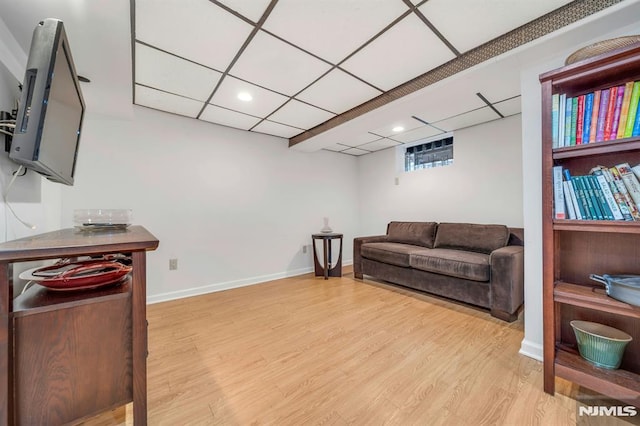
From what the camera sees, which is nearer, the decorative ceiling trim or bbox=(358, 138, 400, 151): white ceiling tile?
the decorative ceiling trim

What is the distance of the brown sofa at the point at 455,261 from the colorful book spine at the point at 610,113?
4.11 ft

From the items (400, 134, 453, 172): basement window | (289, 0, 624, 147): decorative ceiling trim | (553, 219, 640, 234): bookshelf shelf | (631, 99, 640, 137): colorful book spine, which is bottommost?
(553, 219, 640, 234): bookshelf shelf

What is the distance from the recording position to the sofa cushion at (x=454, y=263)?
7.70 feet

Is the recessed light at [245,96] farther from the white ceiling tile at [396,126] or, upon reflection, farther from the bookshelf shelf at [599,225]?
the bookshelf shelf at [599,225]

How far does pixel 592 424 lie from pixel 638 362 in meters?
0.49

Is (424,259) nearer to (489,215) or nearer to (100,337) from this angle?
(489,215)

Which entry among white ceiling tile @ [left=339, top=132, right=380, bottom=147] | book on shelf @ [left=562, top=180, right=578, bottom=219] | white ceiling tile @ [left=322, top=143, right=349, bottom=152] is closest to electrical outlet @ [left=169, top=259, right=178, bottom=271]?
white ceiling tile @ [left=339, top=132, right=380, bottom=147]

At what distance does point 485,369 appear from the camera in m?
1.55

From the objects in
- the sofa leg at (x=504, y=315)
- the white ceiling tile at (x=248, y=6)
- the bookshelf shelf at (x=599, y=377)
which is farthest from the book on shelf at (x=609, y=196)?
the white ceiling tile at (x=248, y=6)

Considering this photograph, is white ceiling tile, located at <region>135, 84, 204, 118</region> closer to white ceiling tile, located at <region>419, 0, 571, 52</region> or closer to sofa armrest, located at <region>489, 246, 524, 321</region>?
white ceiling tile, located at <region>419, 0, 571, 52</region>

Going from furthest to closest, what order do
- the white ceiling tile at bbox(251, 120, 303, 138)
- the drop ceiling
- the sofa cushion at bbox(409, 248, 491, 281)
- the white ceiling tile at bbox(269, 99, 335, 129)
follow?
1. the white ceiling tile at bbox(251, 120, 303, 138)
2. the white ceiling tile at bbox(269, 99, 335, 129)
3. the sofa cushion at bbox(409, 248, 491, 281)
4. the drop ceiling

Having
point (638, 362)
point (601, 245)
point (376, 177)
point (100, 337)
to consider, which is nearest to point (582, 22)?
point (601, 245)

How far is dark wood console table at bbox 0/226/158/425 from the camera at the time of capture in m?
0.71

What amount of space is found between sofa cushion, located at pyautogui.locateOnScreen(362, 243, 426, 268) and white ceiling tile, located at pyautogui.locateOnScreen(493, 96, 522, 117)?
1812 millimetres
